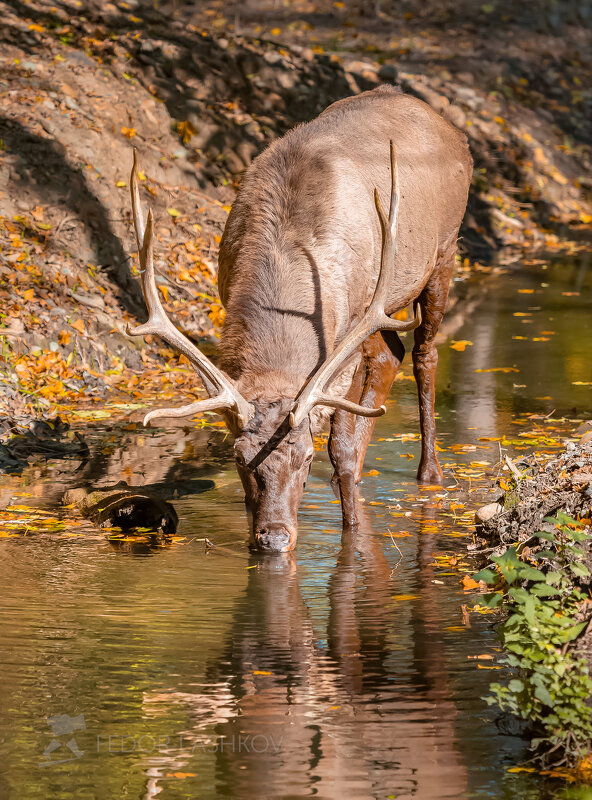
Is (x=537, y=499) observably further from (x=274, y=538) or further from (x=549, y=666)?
(x=549, y=666)

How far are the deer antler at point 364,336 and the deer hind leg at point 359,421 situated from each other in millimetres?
852

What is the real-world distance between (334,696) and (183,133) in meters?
12.2

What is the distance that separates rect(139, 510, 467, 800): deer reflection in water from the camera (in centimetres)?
442

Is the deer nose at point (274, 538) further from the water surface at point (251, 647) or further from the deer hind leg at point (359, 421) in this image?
the deer hind leg at point (359, 421)

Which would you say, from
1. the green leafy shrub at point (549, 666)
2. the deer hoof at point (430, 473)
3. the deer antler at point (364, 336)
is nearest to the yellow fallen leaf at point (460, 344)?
the deer hoof at point (430, 473)

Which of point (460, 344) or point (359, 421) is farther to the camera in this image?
point (460, 344)

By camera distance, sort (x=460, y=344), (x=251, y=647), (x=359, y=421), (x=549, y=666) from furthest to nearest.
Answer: (x=460, y=344) < (x=359, y=421) < (x=251, y=647) < (x=549, y=666)

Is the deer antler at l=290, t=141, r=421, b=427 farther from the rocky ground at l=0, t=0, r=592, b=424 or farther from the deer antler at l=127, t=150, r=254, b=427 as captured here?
the rocky ground at l=0, t=0, r=592, b=424

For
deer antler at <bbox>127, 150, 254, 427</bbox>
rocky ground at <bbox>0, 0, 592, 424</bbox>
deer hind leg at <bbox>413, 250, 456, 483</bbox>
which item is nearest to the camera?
deer antler at <bbox>127, 150, 254, 427</bbox>

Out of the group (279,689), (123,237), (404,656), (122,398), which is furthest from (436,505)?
(123,237)

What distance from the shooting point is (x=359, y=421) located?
330 inches
